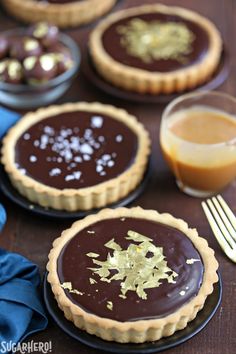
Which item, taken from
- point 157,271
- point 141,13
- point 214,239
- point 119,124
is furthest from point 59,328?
point 141,13

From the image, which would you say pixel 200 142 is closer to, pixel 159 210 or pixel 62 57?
pixel 159 210

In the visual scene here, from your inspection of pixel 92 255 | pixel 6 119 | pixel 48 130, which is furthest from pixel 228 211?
pixel 6 119

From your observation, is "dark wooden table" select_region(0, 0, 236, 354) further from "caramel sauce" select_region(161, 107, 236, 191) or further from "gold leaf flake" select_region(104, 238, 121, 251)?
"gold leaf flake" select_region(104, 238, 121, 251)

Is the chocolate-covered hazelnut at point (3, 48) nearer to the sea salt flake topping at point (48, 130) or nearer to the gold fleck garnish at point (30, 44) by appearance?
the gold fleck garnish at point (30, 44)

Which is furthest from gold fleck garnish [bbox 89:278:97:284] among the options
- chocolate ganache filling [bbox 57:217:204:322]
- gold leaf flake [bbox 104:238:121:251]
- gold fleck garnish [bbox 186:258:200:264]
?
gold fleck garnish [bbox 186:258:200:264]

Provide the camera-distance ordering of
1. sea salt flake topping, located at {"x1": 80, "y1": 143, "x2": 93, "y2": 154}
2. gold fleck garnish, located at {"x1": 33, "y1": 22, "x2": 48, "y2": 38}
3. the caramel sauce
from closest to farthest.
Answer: the caramel sauce < sea salt flake topping, located at {"x1": 80, "y1": 143, "x2": 93, "y2": 154} < gold fleck garnish, located at {"x1": 33, "y1": 22, "x2": 48, "y2": 38}

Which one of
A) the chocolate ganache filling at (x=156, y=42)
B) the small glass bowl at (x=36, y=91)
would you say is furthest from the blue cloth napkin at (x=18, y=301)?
the chocolate ganache filling at (x=156, y=42)

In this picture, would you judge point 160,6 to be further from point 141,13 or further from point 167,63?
Result: point 167,63
